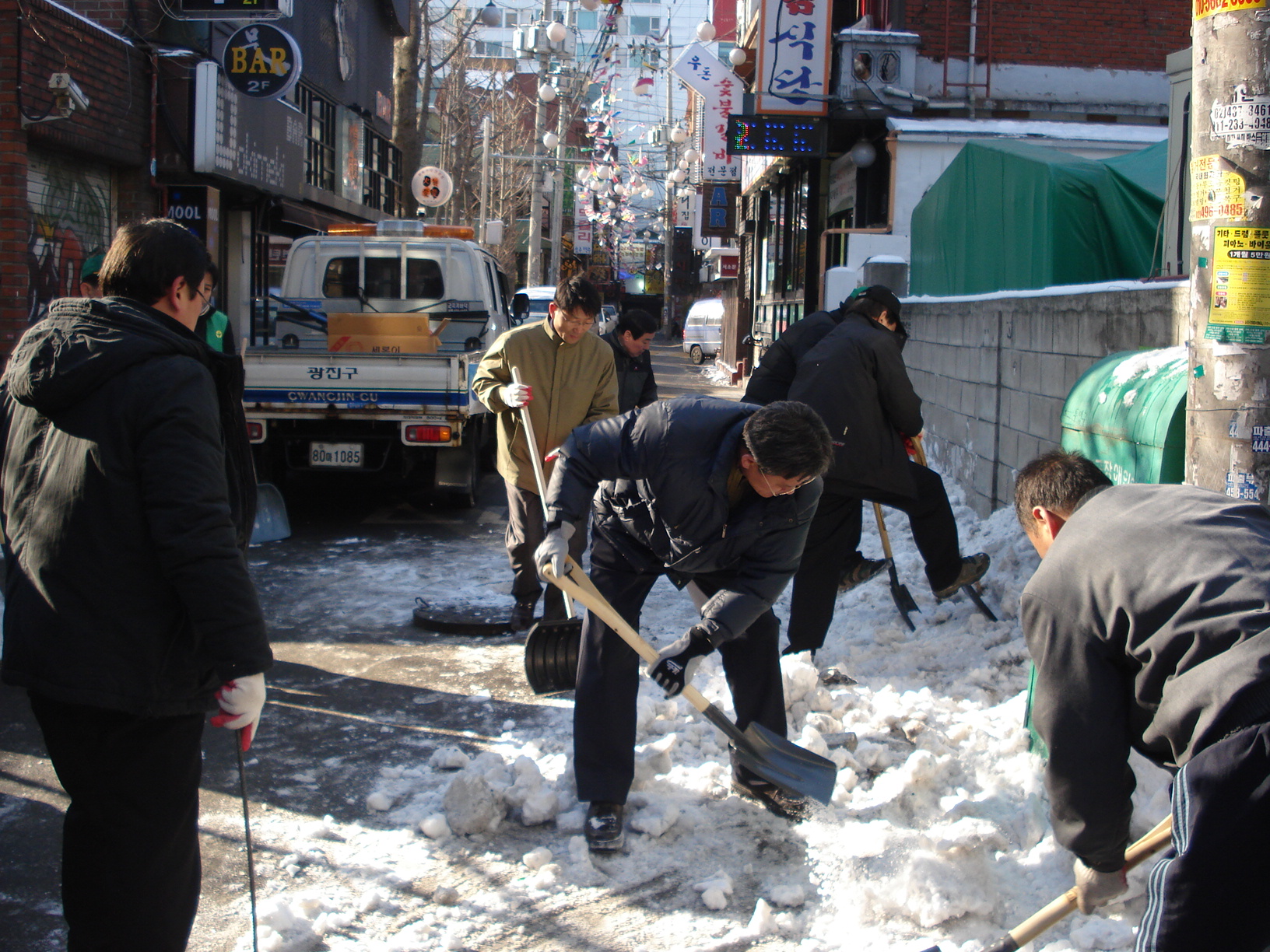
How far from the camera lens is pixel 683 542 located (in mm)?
3664

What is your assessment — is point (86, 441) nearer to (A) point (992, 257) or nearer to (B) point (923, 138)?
(A) point (992, 257)

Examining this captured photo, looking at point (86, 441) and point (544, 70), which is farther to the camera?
point (544, 70)

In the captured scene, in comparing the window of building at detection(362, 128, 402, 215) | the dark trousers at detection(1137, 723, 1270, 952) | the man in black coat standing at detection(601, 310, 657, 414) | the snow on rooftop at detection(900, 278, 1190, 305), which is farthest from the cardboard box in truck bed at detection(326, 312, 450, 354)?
the window of building at detection(362, 128, 402, 215)

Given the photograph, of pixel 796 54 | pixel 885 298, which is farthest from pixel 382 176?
pixel 885 298

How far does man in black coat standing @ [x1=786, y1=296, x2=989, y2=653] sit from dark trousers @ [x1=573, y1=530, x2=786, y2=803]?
141 cm

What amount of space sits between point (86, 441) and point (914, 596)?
5076 millimetres

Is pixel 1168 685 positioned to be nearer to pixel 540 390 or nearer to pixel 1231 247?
pixel 1231 247

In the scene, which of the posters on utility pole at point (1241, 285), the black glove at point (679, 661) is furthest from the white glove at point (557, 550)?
the posters on utility pole at point (1241, 285)

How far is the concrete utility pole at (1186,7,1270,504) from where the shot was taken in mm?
2910

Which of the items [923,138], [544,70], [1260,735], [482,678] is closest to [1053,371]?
[482,678]

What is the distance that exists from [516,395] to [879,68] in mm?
10683

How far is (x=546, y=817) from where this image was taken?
3883 millimetres

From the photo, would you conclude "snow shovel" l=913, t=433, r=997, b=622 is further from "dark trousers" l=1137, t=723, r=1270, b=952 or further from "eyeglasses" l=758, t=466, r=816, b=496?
"dark trousers" l=1137, t=723, r=1270, b=952

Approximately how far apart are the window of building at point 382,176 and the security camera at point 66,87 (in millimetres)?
14111
